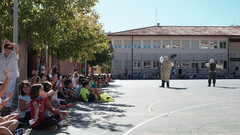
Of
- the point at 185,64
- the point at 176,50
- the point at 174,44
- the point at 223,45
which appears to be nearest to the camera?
the point at 185,64

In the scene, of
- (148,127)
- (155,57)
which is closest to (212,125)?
(148,127)

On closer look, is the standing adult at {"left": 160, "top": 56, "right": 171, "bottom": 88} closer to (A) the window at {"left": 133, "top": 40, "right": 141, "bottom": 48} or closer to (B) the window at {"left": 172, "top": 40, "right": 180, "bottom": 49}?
(A) the window at {"left": 133, "top": 40, "right": 141, "bottom": 48}

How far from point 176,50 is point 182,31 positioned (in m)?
4.48

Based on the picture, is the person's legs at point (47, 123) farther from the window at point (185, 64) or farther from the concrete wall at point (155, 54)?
the window at point (185, 64)

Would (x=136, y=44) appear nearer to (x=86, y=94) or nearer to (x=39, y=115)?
(x=86, y=94)

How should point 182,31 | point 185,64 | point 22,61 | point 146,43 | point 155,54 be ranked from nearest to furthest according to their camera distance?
point 22,61
point 155,54
point 185,64
point 146,43
point 182,31

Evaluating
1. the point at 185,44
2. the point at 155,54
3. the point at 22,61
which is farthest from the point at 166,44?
the point at 22,61

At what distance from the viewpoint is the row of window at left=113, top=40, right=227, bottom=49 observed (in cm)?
5334

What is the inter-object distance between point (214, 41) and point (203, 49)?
105 inches

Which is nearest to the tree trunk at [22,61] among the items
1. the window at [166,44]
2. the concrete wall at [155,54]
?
the concrete wall at [155,54]

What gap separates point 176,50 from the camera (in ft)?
175

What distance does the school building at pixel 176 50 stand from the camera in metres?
Answer: 52.2

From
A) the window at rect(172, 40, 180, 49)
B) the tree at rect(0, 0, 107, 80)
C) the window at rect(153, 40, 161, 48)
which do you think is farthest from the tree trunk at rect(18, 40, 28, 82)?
the window at rect(172, 40, 180, 49)

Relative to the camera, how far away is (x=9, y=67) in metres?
8.80
